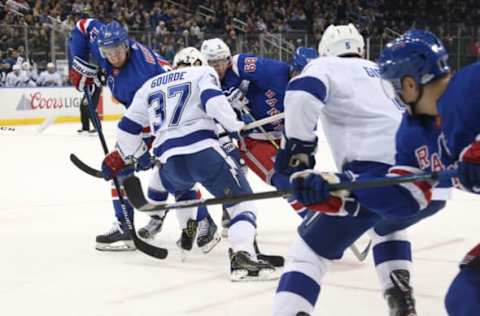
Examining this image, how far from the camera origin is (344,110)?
2.76 m

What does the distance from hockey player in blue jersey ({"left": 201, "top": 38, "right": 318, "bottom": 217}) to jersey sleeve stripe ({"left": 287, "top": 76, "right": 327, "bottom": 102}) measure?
6.23 ft

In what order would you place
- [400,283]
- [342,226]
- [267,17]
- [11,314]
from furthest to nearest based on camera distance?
[267,17]
[11,314]
[400,283]
[342,226]

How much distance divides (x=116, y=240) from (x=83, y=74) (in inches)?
43.2

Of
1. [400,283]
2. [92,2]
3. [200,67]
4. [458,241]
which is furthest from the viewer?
[92,2]

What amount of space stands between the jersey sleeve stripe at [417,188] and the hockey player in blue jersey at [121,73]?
2.20 m

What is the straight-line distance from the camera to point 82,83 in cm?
513

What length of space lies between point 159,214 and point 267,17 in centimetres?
1445

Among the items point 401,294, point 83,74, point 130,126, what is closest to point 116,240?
point 130,126

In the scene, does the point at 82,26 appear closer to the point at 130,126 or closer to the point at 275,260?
the point at 130,126

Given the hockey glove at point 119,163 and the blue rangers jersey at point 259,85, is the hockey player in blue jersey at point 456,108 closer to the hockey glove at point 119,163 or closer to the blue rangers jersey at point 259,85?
the hockey glove at point 119,163

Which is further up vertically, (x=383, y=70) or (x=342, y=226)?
(x=383, y=70)

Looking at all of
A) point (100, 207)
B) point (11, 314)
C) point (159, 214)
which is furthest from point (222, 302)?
point (100, 207)

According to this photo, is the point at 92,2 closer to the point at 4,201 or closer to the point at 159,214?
the point at 4,201

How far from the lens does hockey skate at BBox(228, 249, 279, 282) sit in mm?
3736
